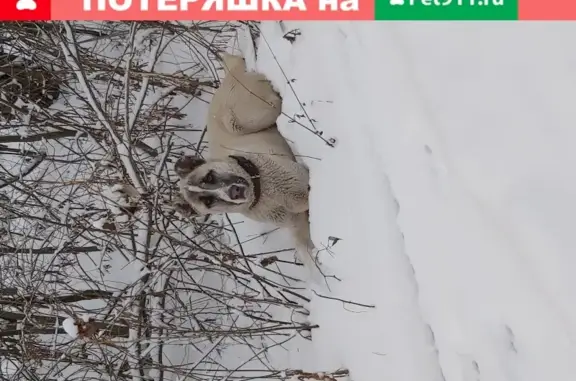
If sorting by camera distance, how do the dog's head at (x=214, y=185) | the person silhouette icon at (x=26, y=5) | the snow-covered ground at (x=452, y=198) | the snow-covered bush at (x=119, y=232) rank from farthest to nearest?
the snow-covered bush at (x=119, y=232) < the dog's head at (x=214, y=185) < the person silhouette icon at (x=26, y=5) < the snow-covered ground at (x=452, y=198)

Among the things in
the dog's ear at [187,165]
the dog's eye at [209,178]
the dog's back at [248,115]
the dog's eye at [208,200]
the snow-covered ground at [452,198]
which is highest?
the dog's back at [248,115]

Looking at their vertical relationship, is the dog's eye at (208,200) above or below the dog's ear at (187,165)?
below

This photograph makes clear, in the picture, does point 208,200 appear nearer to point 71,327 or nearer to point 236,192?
point 236,192

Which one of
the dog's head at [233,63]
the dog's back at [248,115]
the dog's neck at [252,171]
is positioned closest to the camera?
the dog's neck at [252,171]

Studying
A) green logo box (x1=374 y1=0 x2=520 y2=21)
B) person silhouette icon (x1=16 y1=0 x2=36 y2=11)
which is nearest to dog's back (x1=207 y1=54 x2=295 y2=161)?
person silhouette icon (x1=16 y1=0 x2=36 y2=11)

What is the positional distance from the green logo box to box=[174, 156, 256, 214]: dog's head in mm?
1358

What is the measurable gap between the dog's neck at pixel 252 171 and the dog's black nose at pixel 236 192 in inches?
4.7

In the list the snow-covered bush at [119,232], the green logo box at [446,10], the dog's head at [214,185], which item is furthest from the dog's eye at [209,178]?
the green logo box at [446,10]

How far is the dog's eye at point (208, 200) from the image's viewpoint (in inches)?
127

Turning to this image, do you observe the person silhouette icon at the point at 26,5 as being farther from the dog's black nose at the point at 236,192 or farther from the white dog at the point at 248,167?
the dog's black nose at the point at 236,192

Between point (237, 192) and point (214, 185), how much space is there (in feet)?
0.46

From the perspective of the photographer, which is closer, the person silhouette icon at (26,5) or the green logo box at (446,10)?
the green logo box at (446,10)

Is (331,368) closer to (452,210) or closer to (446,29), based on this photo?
Result: (452,210)

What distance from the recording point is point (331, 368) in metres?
3.04
